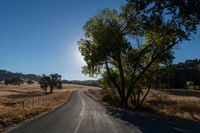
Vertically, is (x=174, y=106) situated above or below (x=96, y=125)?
above

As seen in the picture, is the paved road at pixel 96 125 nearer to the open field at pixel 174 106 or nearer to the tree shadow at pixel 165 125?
the tree shadow at pixel 165 125

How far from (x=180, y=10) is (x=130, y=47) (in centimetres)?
2957

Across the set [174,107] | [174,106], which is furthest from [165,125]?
[174,106]

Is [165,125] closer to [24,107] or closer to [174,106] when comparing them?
[24,107]

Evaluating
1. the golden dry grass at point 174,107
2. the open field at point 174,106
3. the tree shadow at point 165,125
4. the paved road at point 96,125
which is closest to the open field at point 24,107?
the paved road at point 96,125

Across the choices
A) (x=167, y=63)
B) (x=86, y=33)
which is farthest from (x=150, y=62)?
(x=86, y=33)

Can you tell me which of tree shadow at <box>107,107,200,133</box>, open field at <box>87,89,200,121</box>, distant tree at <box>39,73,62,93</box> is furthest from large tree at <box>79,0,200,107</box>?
distant tree at <box>39,73,62,93</box>

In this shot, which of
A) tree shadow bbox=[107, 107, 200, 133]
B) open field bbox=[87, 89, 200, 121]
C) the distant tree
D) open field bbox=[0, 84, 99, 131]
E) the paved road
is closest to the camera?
the paved road

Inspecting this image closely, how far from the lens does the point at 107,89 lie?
66188mm

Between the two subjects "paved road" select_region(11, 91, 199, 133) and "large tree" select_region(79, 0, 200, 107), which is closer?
"paved road" select_region(11, 91, 199, 133)

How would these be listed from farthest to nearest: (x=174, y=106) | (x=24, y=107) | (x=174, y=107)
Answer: (x=174, y=106) → (x=174, y=107) → (x=24, y=107)

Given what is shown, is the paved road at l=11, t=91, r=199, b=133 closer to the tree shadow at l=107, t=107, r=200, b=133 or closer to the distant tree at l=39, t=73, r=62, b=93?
the tree shadow at l=107, t=107, r=200, b=133

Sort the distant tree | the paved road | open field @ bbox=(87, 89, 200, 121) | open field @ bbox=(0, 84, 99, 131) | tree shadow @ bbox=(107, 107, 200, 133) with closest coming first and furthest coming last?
the paved road
tree shadow @ bbox=(107, 107, 200, 133)
open field @ bbox=(0, 84, 99, 131)
open field @ bbox=(87, 89, 200, 121)
the distant tree

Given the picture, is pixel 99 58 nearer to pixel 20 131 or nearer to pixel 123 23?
pixel 123 23
